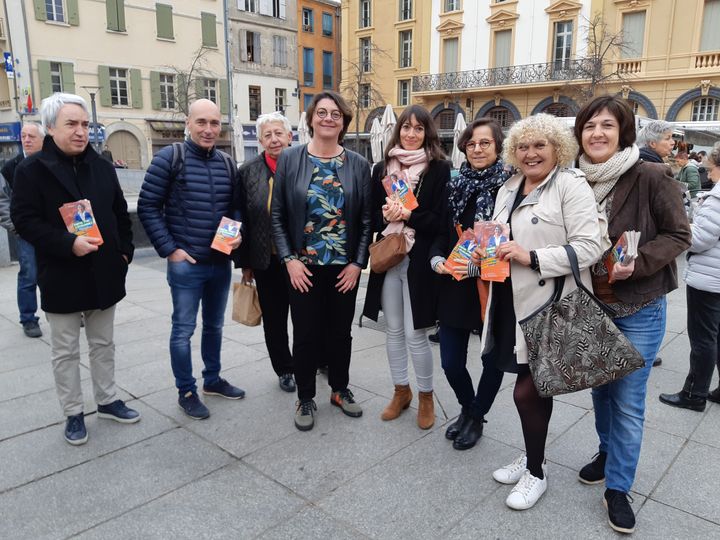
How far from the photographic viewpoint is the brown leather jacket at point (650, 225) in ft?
7.76

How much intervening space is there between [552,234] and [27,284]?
5.28 metres

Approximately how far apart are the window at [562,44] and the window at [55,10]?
2507 cm

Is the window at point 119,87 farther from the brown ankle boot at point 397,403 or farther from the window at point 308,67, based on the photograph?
the brown ankle boot at point 397,403

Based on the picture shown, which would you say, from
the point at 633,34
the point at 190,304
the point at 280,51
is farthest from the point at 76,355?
the point at 280,51

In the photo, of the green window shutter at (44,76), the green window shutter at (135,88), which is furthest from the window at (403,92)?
the green window shutter at (44,76)

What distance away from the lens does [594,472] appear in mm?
2844

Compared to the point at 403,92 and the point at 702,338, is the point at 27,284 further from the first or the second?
the point at 403,92

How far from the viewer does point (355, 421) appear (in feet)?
11.8

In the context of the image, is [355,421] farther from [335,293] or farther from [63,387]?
[63,387]

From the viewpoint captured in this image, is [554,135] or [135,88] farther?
[135,88]

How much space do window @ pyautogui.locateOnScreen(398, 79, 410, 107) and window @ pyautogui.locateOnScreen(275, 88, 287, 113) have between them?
884cm

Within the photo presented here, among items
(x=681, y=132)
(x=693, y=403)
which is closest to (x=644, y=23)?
(x=681, y=132)

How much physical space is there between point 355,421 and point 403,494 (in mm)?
893

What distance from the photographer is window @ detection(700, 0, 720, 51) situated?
2241 centimetres
